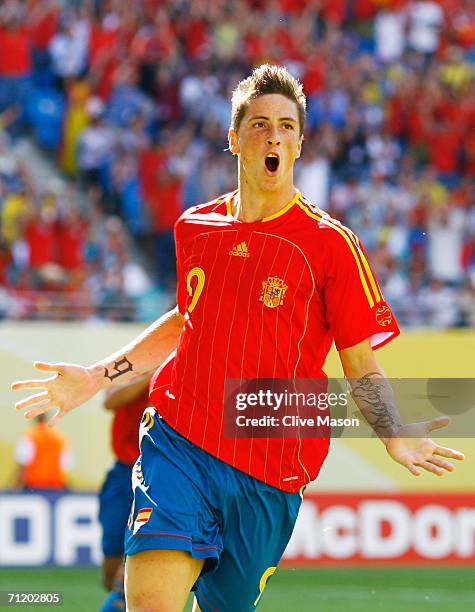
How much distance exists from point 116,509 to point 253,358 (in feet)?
10.1

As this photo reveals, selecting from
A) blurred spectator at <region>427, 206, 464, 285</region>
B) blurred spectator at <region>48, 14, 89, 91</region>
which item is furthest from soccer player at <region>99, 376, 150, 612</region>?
blurred spectator at <region>48, 14, 89, 91</region>

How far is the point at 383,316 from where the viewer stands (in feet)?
16.6

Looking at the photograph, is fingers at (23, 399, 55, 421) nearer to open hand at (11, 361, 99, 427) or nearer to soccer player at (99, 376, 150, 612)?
open hand at (11, 361, 99, 427)

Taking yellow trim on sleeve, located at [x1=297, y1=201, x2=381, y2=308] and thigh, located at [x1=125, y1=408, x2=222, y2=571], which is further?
yellow trim on sleeve, located at [x1=297, y1=201, x2=381, y2=308]

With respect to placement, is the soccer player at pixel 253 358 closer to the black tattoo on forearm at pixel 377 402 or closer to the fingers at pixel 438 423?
the black tattoo on forearm at pixel 377 402

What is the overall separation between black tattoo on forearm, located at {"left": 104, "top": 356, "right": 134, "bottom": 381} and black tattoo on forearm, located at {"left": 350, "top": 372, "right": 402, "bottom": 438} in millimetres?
1033

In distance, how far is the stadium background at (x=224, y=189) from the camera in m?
11.3

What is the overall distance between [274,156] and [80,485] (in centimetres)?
727

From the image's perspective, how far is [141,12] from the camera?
17344 mm

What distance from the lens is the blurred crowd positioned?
14.8 m

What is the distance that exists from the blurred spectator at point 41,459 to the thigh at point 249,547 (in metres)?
6.84

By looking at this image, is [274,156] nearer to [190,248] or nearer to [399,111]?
[190,248]

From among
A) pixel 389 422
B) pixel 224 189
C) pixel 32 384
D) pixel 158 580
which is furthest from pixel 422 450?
pixel 224 189

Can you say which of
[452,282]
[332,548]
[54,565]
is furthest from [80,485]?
[452,282]
